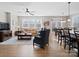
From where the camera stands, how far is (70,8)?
21.1 feet

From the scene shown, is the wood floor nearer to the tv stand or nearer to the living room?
the living room

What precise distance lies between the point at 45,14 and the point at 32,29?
31.6 inches

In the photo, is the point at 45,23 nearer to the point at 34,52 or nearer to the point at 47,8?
the point at 47,8

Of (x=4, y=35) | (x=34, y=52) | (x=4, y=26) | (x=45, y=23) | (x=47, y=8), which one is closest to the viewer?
(x=34, y=52)

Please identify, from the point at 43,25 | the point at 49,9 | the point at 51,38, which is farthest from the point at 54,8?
the point at 51,38

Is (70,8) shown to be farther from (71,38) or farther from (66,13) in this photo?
(71,38)

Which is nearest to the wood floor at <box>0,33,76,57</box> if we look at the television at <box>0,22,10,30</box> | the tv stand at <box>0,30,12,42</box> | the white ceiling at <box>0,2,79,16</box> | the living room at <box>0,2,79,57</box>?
the living room at <box>0,2,79,57</box>

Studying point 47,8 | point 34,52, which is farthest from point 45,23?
point 34,52

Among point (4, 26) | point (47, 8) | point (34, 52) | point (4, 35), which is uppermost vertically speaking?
point (47, 8)

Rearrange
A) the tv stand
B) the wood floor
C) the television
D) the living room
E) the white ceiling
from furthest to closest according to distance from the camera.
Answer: the television → the tv stand → the white ceiling → the living room → the wood floor

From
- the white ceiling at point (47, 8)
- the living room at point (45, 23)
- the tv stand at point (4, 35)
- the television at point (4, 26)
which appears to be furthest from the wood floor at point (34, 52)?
the television at point (4, 26)

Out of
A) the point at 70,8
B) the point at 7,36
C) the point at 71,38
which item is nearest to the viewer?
the point at 71,38

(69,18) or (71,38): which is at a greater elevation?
(69,18)

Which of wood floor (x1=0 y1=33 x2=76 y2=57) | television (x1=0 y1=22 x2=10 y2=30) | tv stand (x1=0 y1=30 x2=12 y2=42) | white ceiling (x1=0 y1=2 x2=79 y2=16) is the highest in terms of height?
white ceiling (x1=0 y1=2 x2=79 y2=16)
